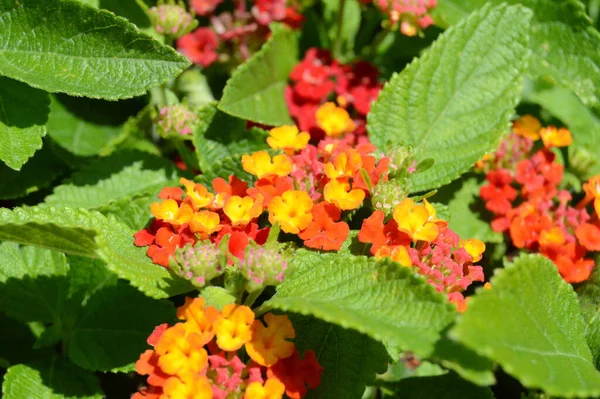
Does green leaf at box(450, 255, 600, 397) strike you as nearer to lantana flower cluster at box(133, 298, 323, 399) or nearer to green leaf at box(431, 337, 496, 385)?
green leaf at box(431, 337, 496, 385)

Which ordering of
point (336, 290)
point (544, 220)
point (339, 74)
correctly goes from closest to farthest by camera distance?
point (336, 290)
point (544, 220)
point (339, 74)

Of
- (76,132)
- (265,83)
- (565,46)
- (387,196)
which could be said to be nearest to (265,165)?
(387,196)

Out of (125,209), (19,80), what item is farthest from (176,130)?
(19,80)

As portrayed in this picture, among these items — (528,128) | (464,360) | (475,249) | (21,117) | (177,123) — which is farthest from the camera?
(528,128)

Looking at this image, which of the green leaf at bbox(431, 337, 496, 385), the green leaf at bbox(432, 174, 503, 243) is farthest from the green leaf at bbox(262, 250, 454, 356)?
the green leaf at bbox(432, 174, 503, 243)

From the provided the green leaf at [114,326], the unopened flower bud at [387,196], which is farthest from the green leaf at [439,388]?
the green leaf at [114,326]

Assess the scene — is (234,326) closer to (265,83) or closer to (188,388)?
(188,388)

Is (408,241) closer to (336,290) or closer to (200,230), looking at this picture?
(336,290)
